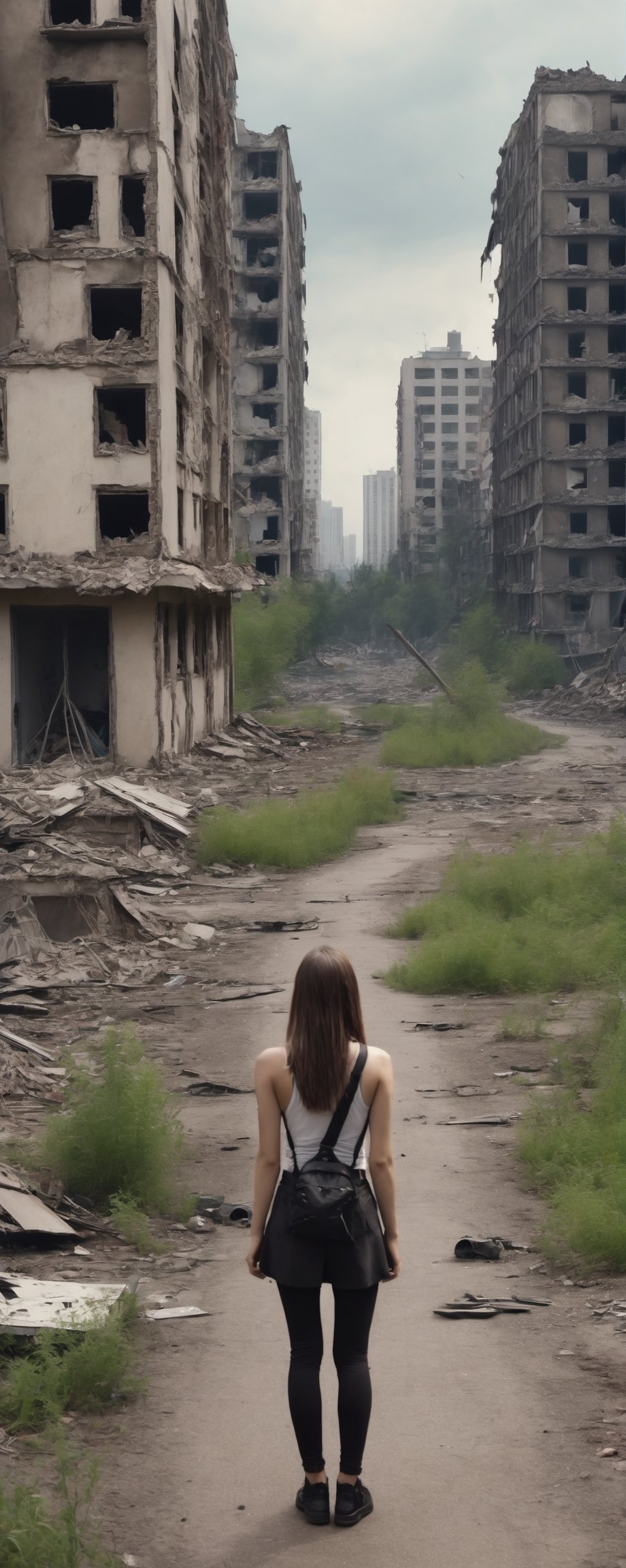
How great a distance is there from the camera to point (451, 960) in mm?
14242

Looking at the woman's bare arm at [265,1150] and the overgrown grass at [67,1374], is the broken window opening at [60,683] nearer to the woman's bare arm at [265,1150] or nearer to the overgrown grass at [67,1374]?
the overgrown grass at [67,1374]

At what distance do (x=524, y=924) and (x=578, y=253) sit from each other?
4946 cm

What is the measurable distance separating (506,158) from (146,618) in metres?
49.0

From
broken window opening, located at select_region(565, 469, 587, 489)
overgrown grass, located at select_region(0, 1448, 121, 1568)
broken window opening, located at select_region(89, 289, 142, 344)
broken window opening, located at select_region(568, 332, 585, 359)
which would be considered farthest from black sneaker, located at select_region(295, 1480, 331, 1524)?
broken window opening, located at select_region(568, 332, 585, 359)

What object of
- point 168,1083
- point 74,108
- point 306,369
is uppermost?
point 306,369

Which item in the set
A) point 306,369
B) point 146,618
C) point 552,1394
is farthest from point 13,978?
point 306,369

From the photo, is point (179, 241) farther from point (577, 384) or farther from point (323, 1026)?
point (577, 384)

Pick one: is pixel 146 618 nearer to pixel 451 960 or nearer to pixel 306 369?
pixel 451 960

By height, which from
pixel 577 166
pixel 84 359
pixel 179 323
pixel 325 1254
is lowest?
pixel 325 1254

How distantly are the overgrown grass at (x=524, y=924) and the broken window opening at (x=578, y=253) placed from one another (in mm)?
44349

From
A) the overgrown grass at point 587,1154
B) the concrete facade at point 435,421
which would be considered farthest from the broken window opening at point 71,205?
the concrete facade at point 435,421

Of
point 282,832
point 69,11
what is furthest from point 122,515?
point 282,832

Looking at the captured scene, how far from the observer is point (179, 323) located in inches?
1203

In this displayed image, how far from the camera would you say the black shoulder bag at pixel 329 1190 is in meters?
4.52
